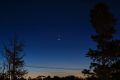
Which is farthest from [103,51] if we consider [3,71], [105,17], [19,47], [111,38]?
[3,71]

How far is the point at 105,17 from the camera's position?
35031mm

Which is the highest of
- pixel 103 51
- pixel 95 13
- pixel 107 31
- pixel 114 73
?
pixel 95 13

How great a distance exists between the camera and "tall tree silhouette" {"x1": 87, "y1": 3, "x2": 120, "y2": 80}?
3325cm

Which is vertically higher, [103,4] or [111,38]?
[103,4]

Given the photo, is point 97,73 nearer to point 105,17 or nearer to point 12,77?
point 105,17

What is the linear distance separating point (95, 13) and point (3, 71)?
14457mm

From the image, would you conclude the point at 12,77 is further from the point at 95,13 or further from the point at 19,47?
the point at 95,13

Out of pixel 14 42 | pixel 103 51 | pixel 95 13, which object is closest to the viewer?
pixel 103 51

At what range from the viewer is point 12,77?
37.9m

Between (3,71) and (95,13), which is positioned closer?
(95,13)

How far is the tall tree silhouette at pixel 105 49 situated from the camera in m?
33.2

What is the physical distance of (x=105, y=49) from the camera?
33.3 m

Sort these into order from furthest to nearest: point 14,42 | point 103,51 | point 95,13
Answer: point 14,42, point 95,13, point 103,51

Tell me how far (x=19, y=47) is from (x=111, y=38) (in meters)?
12.2
